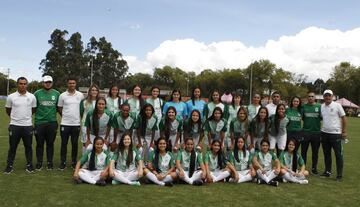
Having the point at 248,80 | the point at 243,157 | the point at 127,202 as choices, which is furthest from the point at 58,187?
the point at 248,80

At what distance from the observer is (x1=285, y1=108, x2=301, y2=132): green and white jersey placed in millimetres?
8866

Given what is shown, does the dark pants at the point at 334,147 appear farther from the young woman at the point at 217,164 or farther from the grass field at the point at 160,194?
the young woman at the point at 217,164

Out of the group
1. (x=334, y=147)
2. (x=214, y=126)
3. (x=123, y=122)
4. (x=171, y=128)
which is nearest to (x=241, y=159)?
(x=214, y=126)

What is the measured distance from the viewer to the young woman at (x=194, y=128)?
820cm

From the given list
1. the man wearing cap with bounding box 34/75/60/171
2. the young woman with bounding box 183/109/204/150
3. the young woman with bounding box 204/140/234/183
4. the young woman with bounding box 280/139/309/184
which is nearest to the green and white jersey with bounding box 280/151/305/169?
the young woman with bounding box 280/139/309/184

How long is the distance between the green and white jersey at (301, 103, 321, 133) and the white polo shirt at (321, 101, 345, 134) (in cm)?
19

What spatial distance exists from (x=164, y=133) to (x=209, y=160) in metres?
1.10

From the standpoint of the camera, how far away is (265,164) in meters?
8.08

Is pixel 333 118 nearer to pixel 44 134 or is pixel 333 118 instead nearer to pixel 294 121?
pixel 294 121

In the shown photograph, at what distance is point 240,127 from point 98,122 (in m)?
2.98

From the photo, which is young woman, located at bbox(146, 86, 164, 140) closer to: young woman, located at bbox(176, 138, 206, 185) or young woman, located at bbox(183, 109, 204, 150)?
young woman, located at bbox(183, 109, 204, 150)

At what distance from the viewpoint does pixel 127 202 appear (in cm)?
609

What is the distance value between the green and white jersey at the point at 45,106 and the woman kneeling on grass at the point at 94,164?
131 cm

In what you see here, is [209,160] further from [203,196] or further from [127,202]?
[127,202]
